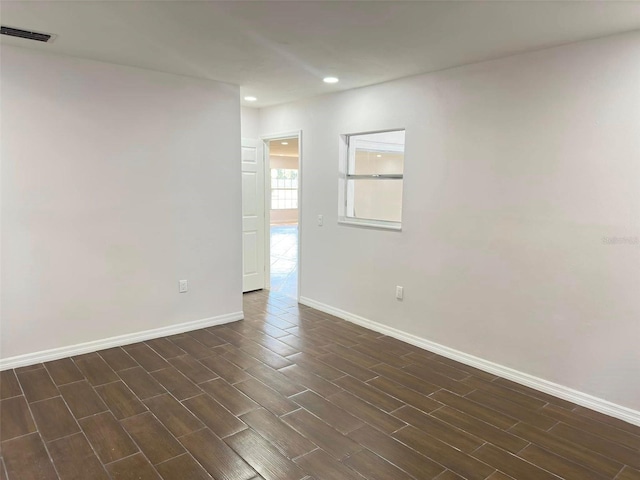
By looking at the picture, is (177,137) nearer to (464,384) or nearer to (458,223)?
(458,223)

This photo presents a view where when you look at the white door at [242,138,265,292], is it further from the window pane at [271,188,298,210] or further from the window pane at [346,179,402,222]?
the window pane at [271,188,298,210]

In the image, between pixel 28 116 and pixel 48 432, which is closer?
pixel 48 432

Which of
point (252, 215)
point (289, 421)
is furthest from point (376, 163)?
point (289, 421)

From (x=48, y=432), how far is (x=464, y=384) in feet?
8.90

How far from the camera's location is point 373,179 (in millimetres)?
4340

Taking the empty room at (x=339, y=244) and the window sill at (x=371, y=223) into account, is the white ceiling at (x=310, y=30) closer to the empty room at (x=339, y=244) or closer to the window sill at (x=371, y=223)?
the empty room at (x=339, y=244)

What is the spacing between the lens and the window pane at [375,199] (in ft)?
13.6

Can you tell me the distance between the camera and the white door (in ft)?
17.4

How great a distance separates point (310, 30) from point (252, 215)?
3.13 metres

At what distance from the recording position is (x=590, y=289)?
278 centimetres

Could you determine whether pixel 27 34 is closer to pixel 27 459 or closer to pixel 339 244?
pixel 27 459

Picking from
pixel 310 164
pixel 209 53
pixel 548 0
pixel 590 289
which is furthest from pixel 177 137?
pixel 590 289

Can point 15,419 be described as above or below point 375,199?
below

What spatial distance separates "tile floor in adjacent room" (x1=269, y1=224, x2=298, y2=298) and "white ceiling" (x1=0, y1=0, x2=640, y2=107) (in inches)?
122
